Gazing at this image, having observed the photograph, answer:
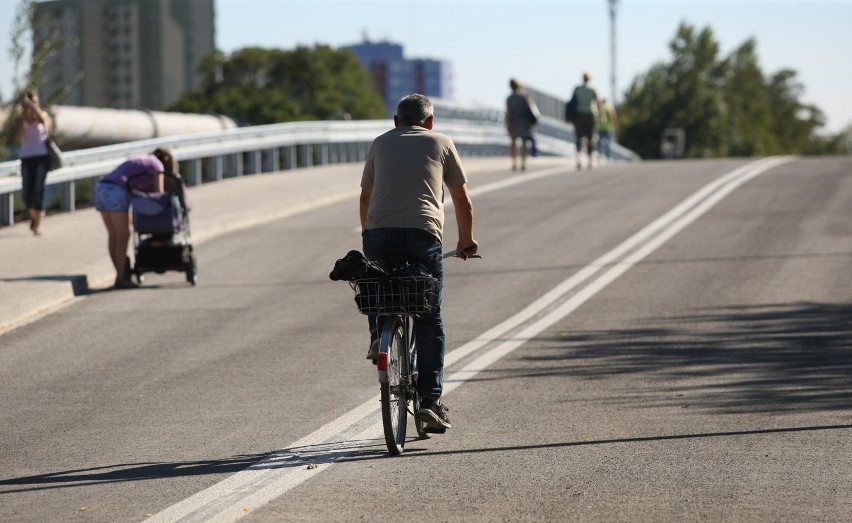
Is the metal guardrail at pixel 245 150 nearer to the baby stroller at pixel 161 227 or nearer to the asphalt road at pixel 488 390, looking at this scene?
the asphalt road at pixel 488 390

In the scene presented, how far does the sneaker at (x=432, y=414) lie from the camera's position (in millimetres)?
8203

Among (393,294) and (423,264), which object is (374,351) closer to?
(393,294)

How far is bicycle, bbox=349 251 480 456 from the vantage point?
25.4 feet

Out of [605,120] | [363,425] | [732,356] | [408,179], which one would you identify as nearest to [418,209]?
[408,179]

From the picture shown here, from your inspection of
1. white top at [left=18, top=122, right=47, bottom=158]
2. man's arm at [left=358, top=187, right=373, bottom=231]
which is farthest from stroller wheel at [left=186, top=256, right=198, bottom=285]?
man's arm at [left=358, top=187, right=373, bottom=231]

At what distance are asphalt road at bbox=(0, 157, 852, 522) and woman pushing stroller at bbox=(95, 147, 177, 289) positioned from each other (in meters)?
0.46

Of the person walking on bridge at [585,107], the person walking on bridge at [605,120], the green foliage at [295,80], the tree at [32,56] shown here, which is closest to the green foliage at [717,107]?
the green foliage at [295,80]

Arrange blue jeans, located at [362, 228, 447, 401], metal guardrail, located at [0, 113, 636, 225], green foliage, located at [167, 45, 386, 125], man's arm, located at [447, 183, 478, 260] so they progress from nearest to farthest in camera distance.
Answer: blue jeans, located at [362, 228, 447, 401] → man's arm, located at [447, 183, 478, 260] → metal guardrail, located at [0, 113, 636, 225] → green foliage, located at [167, 45, 386, 125]

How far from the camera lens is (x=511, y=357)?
11.3 meters

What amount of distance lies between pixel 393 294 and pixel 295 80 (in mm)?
105985

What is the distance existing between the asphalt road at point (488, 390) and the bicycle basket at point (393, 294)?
2.48 feet

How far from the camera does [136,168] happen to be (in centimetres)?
1557

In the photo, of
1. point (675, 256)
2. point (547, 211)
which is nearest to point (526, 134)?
point (547, 211)

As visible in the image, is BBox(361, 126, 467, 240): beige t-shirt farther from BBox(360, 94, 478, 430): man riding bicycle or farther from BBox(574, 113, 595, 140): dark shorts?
BBox(574, 113, 595, 140): dark shorts
